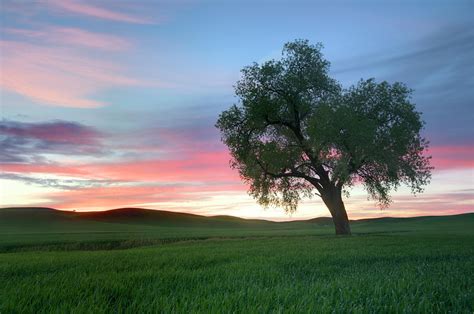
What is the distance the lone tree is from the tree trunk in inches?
3.8

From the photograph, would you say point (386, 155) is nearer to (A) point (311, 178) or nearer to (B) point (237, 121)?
(A) point (311, 178)

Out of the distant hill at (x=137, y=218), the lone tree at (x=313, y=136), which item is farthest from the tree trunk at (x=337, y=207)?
the distant hill at (x=137, y=218)

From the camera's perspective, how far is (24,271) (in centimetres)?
1205

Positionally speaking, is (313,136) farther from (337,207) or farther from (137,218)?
(137,218)

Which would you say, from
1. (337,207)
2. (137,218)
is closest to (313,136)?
(337,207)

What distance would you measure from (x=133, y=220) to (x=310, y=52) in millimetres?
86342

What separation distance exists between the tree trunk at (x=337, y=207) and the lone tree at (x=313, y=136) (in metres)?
0.10

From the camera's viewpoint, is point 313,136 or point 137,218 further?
point 137,218

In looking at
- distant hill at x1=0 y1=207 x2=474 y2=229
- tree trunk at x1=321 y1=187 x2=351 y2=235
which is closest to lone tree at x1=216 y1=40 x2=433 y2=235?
tree trunk at x1=321 y1=187 x2=351 y2=235

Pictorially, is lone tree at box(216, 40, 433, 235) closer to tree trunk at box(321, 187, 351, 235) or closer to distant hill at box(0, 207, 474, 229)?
tree trunk at box(321, 187, 351, 235)

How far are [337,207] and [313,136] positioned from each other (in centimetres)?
862

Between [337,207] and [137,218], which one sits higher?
[337,207]

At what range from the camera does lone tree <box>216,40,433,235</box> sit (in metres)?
36.5

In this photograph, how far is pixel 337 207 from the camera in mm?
39844
